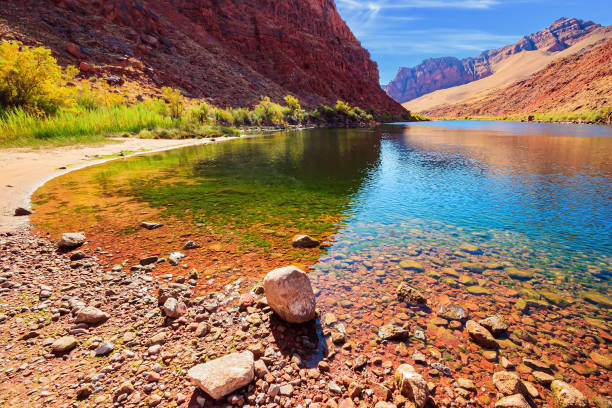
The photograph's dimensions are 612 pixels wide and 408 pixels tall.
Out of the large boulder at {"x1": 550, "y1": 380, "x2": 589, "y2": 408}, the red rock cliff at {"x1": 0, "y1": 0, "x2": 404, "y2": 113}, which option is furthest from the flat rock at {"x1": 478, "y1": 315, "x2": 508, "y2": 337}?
the red rock cliff at {"x1": 0, "y1": 0, "x2": 404, "y2": 113}

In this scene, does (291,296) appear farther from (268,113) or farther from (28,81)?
(268,113)

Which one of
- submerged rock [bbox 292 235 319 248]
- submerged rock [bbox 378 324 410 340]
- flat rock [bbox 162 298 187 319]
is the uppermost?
flat rock [bbox 162 298 187 319]

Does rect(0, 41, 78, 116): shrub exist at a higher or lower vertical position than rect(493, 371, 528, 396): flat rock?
higher

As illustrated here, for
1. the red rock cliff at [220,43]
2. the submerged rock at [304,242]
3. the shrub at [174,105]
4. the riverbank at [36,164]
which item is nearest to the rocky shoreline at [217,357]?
the submerged rock at [304,242]

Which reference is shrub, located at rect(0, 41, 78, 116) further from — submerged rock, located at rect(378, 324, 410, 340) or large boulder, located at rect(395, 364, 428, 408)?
large boulder, located at rect(395, 364, 428, 408)

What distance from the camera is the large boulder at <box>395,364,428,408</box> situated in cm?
347

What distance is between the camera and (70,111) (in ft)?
99.8

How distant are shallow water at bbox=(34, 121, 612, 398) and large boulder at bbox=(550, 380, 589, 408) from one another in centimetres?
58

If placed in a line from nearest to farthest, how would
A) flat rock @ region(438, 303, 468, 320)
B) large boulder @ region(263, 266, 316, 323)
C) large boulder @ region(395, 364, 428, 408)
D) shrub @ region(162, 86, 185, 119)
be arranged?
1. large boulder @ region(395, 364, 428, 408)
2. large boulder @ region(263, 266, 316, 323)
3. flat rock @ region(438, 303, 468, 320)
4. shrub @ region(162, 86, 185, 119)

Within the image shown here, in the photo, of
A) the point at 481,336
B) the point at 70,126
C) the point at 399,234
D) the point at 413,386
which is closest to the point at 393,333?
the point at 413,386

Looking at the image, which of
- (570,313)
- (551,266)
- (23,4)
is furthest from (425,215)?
(23,4)

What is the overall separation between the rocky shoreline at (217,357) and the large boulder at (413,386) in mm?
14

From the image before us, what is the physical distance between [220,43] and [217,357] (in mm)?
116321

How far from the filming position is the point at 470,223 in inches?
397
